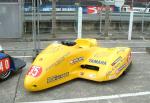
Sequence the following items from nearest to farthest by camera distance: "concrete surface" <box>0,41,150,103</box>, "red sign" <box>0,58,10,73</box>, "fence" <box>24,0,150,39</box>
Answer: "concrete surface" <box>0,41,150,103</box> → "red sign" <box>0,58,10,73</box> → "fence" <box>24,0,150,39</box>

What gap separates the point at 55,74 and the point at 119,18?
8.31 metres

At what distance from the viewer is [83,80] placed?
7.19m

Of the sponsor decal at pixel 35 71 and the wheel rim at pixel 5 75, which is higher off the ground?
the sponsor decal at pixel 35 71

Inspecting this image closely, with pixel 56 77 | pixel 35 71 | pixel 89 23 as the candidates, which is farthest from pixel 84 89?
pixel 89 23

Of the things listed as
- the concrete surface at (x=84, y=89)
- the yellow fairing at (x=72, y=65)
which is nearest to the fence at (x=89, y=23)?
the concrete surface at (x=84, y=89)

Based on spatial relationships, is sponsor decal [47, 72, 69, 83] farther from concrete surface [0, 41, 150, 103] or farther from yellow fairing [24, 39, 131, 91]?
concrete surface [0, 41, 150, 103]

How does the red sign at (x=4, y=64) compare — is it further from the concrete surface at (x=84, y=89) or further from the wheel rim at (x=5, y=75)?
the concrete surface at (x=84, y=89)

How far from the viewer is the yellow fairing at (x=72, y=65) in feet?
21.2

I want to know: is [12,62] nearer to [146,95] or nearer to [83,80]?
[83,80]

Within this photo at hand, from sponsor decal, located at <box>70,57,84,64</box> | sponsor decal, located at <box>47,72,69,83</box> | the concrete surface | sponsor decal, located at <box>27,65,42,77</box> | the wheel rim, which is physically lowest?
the concrete surface

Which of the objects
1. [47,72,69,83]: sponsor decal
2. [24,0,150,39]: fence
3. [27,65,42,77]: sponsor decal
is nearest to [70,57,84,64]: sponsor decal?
[47,72,69,83]: sponsor decal

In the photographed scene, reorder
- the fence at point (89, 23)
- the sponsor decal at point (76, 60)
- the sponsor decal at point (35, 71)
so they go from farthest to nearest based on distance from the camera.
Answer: the fence at point (89, 23)
the sponsor decal at point (76, 60)
the sponsor decal at point (35, 71)

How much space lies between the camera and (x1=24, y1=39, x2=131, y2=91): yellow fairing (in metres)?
6.45

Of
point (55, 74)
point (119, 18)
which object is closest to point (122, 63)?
point (55, 74)
